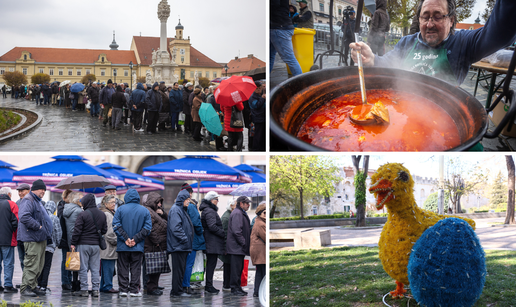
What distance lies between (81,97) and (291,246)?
11897 millimetres

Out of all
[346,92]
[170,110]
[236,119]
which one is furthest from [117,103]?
[346,92]

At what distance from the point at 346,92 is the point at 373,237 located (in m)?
1.60

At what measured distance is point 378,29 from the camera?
10.9 ft

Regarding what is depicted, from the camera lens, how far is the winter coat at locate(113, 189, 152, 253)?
4312mm

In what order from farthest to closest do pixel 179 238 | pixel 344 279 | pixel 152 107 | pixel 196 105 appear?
1. pixel 152 107
2. pixel 196 105
3. pixel 179 238
4. pixel 344 279

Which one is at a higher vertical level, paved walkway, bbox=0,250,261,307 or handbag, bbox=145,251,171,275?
handbag, bbox=145,251,171,275

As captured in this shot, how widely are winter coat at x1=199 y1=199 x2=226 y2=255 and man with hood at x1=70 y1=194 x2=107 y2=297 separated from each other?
1051 mm

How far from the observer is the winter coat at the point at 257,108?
465 cm

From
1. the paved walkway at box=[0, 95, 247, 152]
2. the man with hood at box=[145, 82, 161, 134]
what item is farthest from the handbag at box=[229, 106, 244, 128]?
the man with hood at box=[145, 82, 161, 134]

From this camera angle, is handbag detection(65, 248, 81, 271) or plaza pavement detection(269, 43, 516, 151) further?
handbag detection(65, 248, 81, 271)

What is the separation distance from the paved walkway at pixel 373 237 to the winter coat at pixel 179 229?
1047mm

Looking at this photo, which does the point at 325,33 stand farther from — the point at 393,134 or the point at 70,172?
the point at 70,172

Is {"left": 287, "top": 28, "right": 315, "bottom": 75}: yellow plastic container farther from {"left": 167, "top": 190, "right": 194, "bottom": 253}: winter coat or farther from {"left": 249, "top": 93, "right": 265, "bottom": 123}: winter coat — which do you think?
{"left": 167, "top": 190, "right": 194, "bottom": 253}: winter coat

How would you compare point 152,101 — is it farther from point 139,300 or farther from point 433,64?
point 433,64
